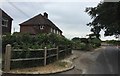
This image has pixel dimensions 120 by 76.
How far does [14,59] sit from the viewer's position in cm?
1290

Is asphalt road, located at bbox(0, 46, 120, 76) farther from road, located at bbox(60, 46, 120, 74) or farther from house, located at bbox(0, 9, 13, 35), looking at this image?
house, located at bbox(0, 9, 13, 35)

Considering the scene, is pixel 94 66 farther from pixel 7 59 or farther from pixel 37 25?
pixel 37 25

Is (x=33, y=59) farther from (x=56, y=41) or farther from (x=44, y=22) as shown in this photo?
(x=44, y=22)

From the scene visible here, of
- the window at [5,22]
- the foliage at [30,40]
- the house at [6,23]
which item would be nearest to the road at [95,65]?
the foliage at [30,40]

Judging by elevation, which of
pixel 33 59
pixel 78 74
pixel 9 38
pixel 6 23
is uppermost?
pixel 6 23

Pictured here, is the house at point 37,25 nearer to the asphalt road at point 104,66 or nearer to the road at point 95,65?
the road at point 95,65

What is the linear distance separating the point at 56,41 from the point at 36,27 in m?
34.0

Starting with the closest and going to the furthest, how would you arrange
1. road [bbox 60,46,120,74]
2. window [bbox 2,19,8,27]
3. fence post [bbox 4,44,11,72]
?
fence post [bbox 4,44,11,72], road [bbox 60,46,120,74], window [bbox 2,19,8,27]

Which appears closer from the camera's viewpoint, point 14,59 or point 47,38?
point 14,59

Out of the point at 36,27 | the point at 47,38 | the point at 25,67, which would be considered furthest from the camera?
the point at 36,27

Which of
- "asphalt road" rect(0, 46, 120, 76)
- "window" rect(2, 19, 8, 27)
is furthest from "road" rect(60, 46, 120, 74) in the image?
"window" rect(2, 19, 8, 27)

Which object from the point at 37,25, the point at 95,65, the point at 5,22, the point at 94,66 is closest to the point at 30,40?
the point at 94,66

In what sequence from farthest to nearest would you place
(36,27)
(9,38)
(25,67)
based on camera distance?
1. (36,27)
2. (9,38)
3. (25,67)

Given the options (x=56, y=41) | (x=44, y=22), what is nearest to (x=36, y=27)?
(x=44, y=22)
